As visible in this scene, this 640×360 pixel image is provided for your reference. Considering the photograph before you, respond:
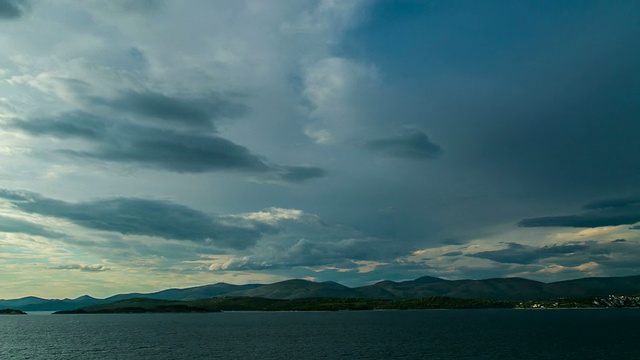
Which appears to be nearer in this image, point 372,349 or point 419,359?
point 419,359

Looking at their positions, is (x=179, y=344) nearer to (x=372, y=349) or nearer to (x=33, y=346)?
(x=33, y=346)

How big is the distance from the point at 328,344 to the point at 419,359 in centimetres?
5088

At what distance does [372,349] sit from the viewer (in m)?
149

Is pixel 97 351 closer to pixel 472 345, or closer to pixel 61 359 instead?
pixel 61 359

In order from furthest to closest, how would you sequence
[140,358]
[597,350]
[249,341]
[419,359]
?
1. [249,341]
2. [597,350]
3. [140,358]
4. [419,359]

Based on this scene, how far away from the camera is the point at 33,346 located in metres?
177

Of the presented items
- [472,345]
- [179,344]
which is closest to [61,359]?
[179,344]

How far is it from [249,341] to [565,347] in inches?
4489

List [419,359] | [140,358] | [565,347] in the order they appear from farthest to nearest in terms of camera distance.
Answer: [565,347] < [140,358] < [419,359]

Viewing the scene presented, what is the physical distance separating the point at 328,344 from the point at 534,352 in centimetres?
6832

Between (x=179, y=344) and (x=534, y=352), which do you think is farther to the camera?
(x=179, y=344)

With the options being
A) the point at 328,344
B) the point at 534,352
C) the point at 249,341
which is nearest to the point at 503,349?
the point at 534,352

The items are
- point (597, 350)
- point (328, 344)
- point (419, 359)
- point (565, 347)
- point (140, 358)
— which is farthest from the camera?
point (328, 344)

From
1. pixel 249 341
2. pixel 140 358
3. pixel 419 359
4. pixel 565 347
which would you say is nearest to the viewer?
pixel 419 359
